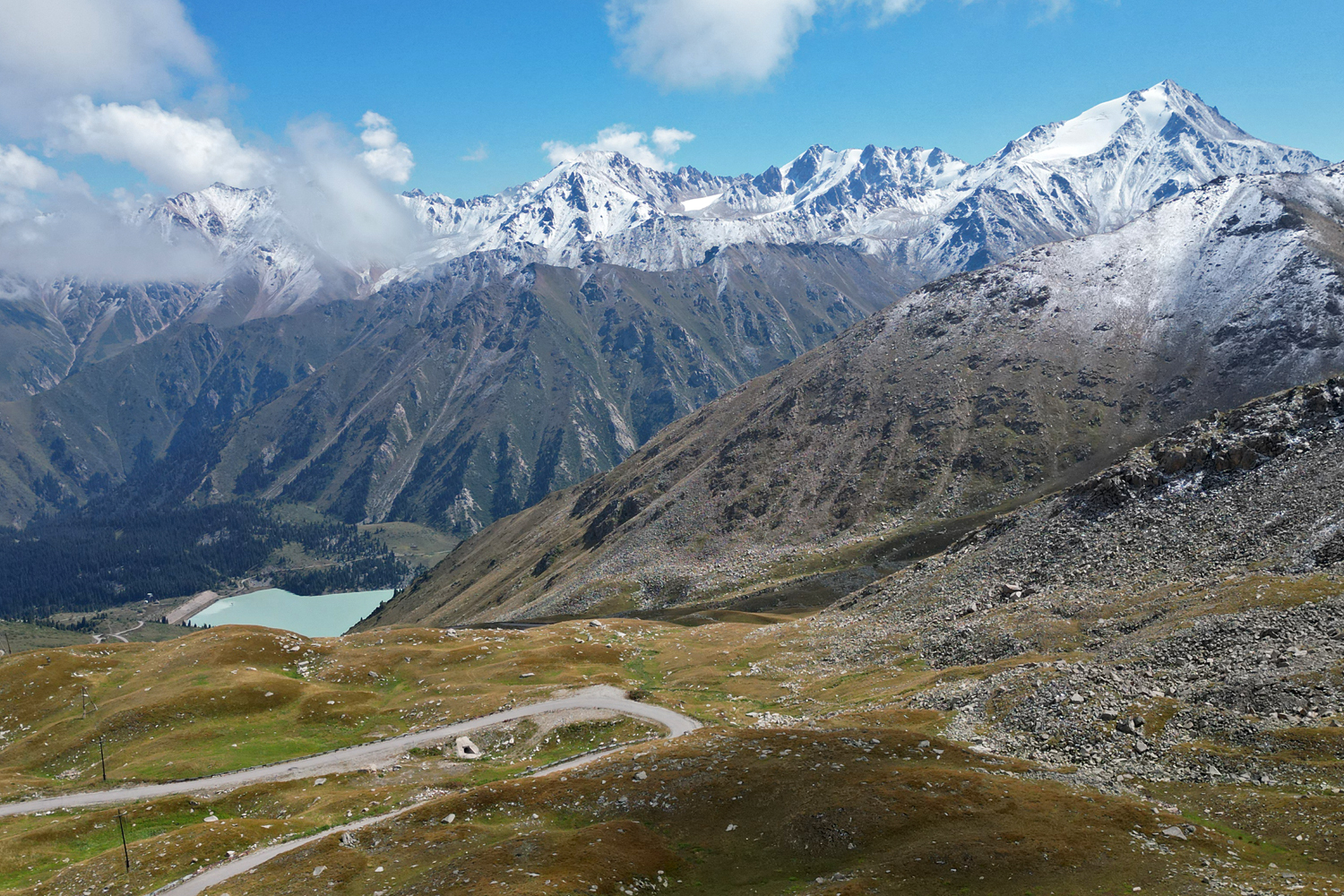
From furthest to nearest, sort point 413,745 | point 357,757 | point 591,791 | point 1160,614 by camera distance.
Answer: point 413,745
point 357,757
point 1160,614
point 591,791

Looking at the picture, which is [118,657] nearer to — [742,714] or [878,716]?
[742,714]

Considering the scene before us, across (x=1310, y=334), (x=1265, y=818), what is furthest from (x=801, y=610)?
(x=1310, y=334)

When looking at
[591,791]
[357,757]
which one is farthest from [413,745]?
[591,791]

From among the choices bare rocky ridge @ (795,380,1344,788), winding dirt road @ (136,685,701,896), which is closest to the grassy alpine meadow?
winding dirt road @ (136,685,701,896)

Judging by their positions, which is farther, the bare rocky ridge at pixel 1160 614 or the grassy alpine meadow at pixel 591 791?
the bare rocky ridge at pixel 1160 614

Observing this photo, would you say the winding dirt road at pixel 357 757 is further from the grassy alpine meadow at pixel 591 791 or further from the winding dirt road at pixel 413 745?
the grassy alpine meadow at pixel 591 791

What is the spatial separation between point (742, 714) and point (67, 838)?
59.7m

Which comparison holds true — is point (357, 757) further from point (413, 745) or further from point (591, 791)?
point (591, 791)

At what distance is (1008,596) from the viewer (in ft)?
287

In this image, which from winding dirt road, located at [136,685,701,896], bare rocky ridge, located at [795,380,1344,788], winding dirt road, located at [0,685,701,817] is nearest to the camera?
bare rocky ridge, located at [795,380,1344,788]

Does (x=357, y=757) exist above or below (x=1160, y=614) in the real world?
below

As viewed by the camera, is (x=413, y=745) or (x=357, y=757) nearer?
(x=357, y=757)

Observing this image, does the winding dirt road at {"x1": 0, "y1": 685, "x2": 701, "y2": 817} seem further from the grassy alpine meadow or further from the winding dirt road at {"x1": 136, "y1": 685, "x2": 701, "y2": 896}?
the grassy alpine meadow

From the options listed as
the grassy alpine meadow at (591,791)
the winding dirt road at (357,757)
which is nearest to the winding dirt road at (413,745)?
the winding dirt road at (357,757)
